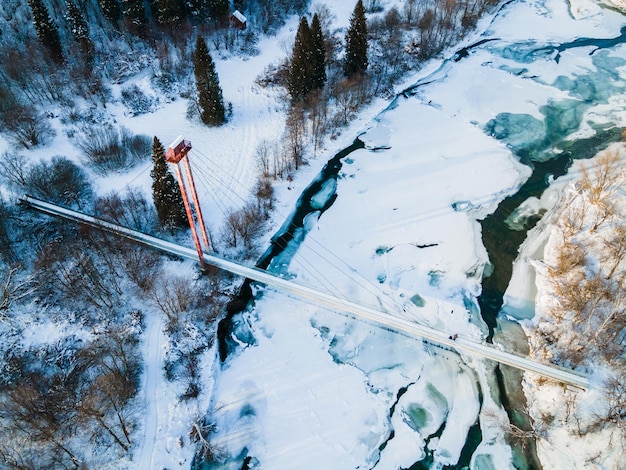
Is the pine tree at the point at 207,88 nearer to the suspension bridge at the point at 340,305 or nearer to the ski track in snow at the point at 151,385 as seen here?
the suspension bridge at the point at 340,305

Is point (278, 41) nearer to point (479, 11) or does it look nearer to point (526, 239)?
point (479, 11)

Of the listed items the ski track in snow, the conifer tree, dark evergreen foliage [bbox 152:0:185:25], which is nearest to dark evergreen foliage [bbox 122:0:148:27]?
the conifer tree

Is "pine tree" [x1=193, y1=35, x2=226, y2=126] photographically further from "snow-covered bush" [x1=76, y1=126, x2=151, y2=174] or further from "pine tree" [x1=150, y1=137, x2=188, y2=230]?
"pine tree" [x1=150, y1=137, x2=188, y2=230]

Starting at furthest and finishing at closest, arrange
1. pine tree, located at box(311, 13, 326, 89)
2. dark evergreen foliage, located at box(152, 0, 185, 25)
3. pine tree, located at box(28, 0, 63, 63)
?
dark evergreen foliage, located at box(152, 0, 185, 25)
pine tree, located at box(311, 13, 326, 89)
pine tree, located at box(28, 0, 63, 63)

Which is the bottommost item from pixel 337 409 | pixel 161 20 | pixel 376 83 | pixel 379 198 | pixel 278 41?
→ pixel 337 409

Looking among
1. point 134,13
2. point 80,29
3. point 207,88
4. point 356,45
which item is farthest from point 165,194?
point 356,45

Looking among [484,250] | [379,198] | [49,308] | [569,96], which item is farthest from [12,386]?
[569,96]

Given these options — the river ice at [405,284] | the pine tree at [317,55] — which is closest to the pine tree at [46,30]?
the pine tree at [317,55]
